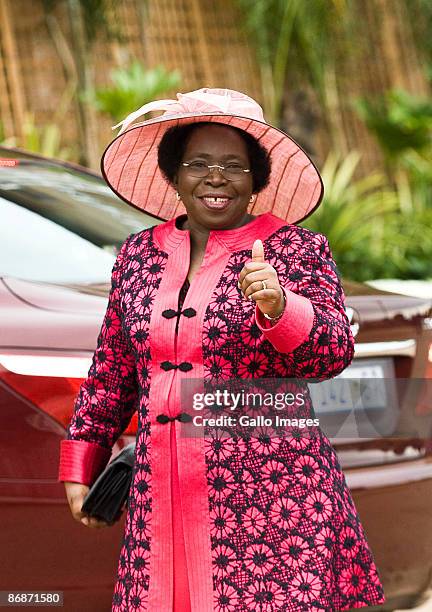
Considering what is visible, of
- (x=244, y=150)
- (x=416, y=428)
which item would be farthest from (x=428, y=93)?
(x=244, y=150)

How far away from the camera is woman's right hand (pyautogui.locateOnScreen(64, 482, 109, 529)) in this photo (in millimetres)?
2480

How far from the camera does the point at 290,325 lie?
2.13 meters

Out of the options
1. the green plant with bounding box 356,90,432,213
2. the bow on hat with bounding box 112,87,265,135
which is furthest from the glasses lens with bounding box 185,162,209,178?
the green plant with bounding box 356,90,432,213

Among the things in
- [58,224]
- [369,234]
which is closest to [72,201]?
[58,224]

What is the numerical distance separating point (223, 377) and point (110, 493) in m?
0.39

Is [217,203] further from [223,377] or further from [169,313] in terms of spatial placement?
[223,377]

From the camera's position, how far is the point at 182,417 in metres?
2.31

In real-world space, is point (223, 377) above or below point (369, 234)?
below

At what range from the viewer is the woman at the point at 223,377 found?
2236 mm

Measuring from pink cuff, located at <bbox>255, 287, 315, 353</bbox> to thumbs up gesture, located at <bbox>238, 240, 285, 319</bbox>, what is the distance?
0.06ft

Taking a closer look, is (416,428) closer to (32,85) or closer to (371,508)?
(371,508)

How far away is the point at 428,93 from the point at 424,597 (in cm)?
1078

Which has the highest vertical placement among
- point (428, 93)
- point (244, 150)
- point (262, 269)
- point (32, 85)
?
point (428, 93)

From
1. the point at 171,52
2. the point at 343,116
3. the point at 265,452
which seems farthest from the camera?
the point at 343,116
